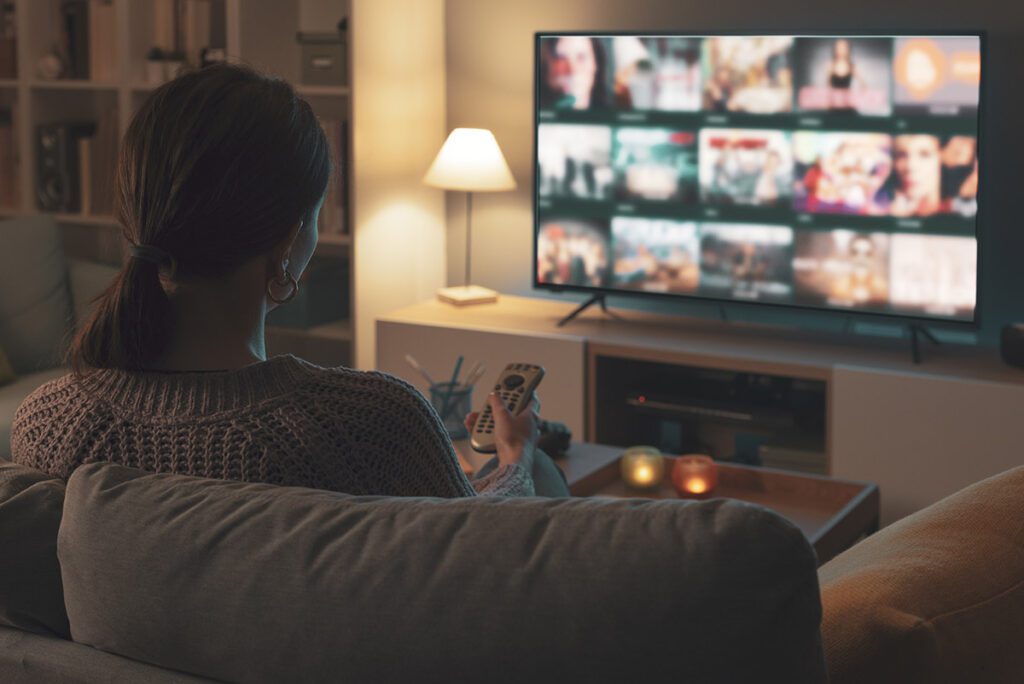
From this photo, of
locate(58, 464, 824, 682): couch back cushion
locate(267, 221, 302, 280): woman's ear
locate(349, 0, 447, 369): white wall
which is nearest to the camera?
locate(58, 464, 824, 682): couch back cushion

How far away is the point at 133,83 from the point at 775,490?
8.97 feet

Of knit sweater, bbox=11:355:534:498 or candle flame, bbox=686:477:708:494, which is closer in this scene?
knit sweater, bbox=11:355:534:498

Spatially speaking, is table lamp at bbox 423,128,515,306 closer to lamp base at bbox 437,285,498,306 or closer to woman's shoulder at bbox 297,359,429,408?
lamp base at bbox 437,285,498,306

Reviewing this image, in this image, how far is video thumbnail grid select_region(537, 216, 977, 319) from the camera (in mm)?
3645

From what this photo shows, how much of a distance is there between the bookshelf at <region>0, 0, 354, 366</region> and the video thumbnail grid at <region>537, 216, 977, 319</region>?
703 millimetres

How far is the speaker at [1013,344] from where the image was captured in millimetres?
3504

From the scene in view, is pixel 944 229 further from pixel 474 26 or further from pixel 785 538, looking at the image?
pixel 785 538

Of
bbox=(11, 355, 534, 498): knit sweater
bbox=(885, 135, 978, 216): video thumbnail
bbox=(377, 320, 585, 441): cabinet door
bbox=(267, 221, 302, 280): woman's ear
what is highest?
bbox=(885, 135, 978, 216): video thumbnail


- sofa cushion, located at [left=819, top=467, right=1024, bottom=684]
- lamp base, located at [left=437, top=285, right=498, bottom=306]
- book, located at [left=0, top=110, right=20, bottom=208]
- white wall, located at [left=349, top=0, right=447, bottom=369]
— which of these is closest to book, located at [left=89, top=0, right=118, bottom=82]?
book, located at [left=0, top=110, right=20, bottom=208]

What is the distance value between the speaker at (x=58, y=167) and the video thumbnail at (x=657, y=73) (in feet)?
6.42

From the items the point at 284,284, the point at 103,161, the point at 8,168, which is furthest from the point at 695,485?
the point at 8,168

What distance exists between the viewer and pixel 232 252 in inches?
56.3

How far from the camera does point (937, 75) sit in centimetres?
354

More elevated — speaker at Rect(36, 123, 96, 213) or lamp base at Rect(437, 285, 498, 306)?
speaker at Rect(36, 123, 96, 213)
